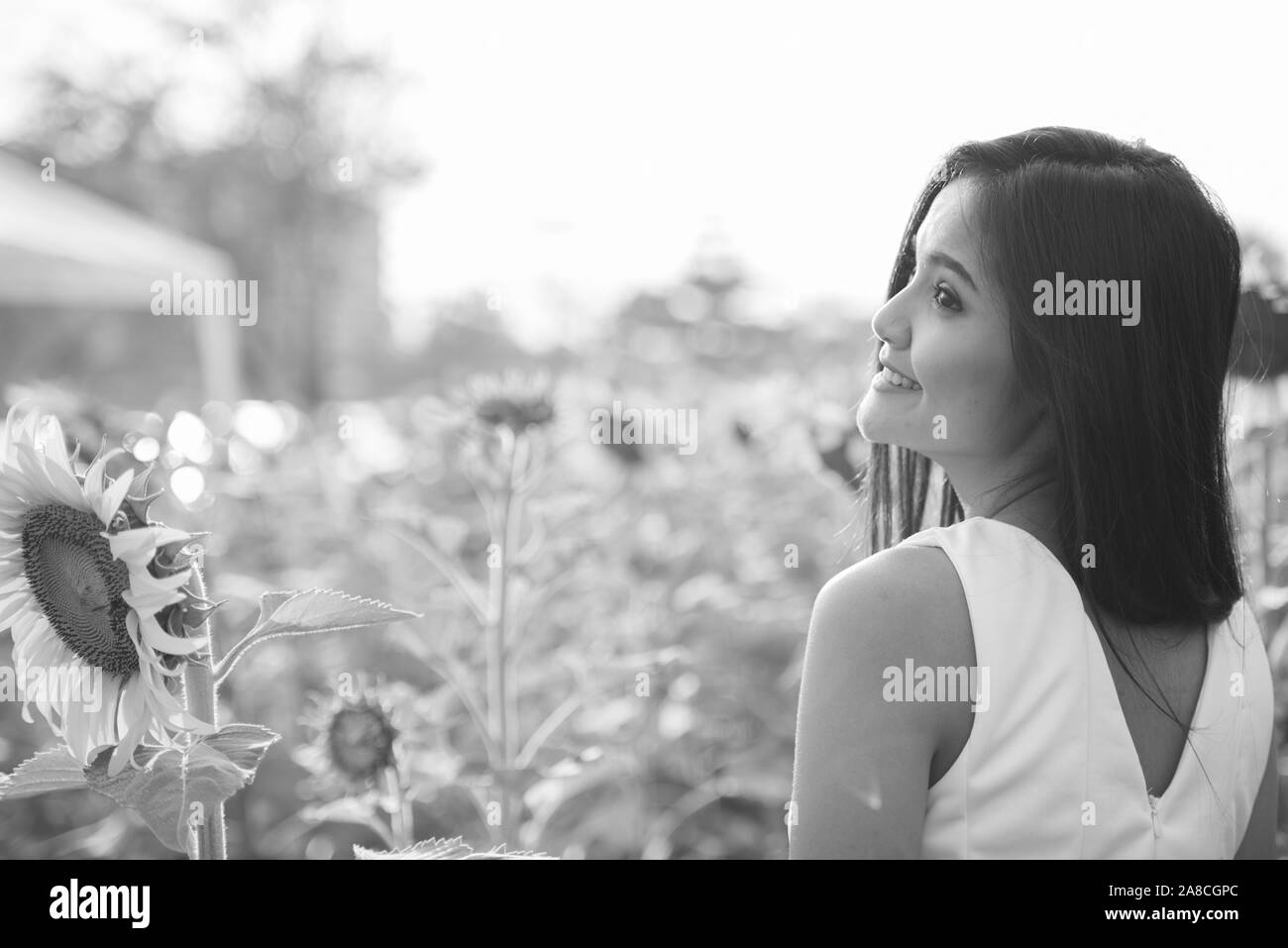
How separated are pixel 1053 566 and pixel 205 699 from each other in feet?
2.35

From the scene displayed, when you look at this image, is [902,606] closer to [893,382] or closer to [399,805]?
[893,382]

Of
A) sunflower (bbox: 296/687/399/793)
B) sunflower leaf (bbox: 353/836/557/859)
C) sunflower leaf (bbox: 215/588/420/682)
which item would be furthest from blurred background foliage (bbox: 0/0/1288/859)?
sunflower leaf (bbox: 353/836/557/859)

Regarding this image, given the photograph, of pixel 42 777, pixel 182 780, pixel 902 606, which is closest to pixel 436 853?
pixel 182 780

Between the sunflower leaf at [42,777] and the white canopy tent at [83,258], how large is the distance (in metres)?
4.69

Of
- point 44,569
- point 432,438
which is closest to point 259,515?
point 432,438

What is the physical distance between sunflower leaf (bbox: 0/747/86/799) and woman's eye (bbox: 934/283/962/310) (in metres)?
0.83

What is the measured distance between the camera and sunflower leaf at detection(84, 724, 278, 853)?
2.68 ft

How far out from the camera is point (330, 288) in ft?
62.2

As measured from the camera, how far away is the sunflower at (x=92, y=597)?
835mm

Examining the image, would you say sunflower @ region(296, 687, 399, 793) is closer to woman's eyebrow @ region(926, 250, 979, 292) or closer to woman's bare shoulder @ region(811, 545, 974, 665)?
woman's bare shoulder @ region(811, 545, 974, 665)

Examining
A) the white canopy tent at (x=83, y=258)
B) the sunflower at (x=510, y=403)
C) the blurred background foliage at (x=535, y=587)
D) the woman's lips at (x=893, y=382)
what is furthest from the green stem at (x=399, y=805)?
the white canopy tent at (x=83, y=258)

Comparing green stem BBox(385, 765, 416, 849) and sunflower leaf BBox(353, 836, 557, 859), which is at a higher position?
sunflower leaf BBox(353, 836, 557, 859)

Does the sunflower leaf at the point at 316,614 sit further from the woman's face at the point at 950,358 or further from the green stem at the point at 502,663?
the green stem at the point at 502,663

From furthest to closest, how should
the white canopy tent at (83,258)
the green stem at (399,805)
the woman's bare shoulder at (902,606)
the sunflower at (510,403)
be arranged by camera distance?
the white canopy tent at (83,258) < the sunflower at (510,403) < the green stem at (399,805) < the woman's bare shoulder at (902,606)
